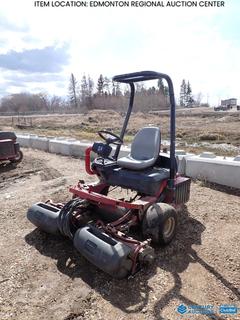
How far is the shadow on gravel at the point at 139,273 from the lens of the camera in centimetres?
267

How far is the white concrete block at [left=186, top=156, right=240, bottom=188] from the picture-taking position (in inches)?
204

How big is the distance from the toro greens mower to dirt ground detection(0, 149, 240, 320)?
0.20m

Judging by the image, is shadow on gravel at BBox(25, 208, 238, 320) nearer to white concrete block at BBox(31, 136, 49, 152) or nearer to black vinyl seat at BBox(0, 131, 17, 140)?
black vinyl seat at BBox(0, 131, 17, 140)

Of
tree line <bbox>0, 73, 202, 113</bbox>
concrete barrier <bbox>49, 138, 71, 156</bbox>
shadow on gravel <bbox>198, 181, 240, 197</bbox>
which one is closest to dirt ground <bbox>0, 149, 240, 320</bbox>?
shadow on gravel <bbox>198, 181, 240, 197</bbox>

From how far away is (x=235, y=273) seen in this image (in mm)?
2996

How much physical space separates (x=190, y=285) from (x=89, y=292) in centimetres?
95

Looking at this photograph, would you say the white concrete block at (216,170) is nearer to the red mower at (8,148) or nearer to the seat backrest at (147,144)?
→ the seat backrest at (147,144)

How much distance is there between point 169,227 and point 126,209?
1.80 ft

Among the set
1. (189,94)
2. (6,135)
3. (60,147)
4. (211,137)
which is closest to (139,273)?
(6,135)

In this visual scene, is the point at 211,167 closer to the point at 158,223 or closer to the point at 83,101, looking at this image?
the point at 158,223

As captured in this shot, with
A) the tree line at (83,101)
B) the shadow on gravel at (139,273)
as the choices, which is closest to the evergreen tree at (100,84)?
the tree line at (83,101)

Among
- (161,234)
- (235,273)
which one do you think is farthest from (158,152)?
(235,273)

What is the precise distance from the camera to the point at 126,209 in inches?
143

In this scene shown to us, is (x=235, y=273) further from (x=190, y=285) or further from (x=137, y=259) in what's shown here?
(x=137, y=259)
